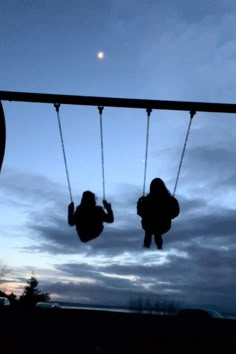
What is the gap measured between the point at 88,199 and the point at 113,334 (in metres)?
3.10

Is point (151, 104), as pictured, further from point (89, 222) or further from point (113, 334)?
point (113, 334)

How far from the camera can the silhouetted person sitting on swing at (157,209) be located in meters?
6.54

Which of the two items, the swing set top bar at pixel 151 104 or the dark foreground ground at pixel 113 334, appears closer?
the dark foreground ground at pixel 113 334

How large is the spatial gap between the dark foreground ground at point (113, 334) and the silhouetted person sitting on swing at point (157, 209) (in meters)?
2.51

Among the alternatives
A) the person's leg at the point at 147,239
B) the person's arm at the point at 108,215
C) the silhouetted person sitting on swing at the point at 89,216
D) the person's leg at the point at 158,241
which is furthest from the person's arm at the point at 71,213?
the person's leg at the point at 158,241

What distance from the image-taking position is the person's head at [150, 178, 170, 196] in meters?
6.62

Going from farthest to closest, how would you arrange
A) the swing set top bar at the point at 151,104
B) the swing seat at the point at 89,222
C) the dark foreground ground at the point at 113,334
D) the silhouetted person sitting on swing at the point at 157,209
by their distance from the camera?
the swing seat at the point at 89,222
the silhouetted person sitting on swing at the point at 157,209
the swing set top bar at the point at 151,104
the dark foreground ground at the point at 113,334

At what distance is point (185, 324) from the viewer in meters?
4.00

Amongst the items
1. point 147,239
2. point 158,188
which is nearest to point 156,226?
point 147,239

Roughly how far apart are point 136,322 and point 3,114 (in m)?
2.66

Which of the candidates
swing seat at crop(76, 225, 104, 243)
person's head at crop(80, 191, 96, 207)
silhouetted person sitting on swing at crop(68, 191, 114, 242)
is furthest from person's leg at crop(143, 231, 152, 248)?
person's head at crop(80, 191, 96, 207)

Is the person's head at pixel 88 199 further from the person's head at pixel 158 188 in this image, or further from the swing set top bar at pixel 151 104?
the swing set top bar at pixel 151 104

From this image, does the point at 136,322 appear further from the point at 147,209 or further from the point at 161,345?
the point at 147,209

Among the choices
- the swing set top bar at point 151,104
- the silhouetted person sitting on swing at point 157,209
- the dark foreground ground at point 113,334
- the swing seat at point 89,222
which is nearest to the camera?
the dark foreground ground at point 113,334
